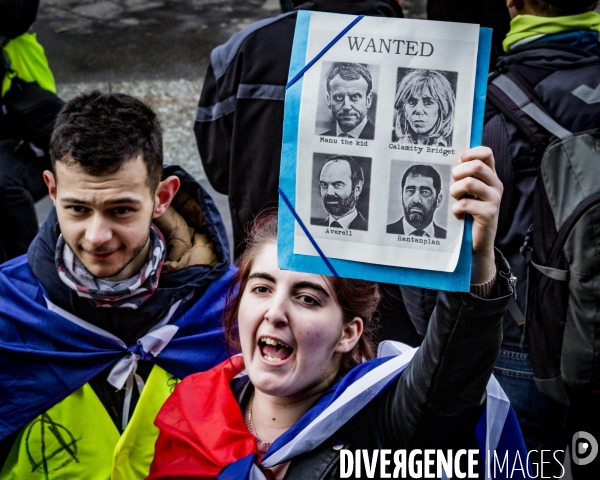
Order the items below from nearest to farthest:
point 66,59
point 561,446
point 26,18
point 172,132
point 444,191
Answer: point 444,191 → point 561,446 → point 26,18 → point 172,132 → point 66,59

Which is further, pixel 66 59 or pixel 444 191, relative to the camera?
pixel 66 59

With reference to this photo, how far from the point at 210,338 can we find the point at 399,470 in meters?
1.02

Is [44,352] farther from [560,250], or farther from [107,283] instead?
[560,250]

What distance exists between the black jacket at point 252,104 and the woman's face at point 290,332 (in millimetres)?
1184

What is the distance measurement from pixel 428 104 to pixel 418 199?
205 millimetres

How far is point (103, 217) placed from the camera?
266 cm

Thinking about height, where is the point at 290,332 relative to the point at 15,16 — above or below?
below

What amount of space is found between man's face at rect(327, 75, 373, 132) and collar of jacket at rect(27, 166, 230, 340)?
1.21m

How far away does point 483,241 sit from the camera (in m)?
1.80

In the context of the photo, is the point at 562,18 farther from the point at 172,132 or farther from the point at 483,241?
the point at 172,132

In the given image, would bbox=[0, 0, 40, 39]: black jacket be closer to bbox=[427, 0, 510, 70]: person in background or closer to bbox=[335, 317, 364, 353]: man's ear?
bbox=[427, 0, 510, 70]: person in background

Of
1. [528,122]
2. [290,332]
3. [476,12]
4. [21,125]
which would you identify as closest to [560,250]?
[528,122]

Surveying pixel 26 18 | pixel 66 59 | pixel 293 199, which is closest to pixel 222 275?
pixel 293 199

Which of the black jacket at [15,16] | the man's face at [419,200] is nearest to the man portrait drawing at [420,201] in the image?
the man's face at [419,200]
